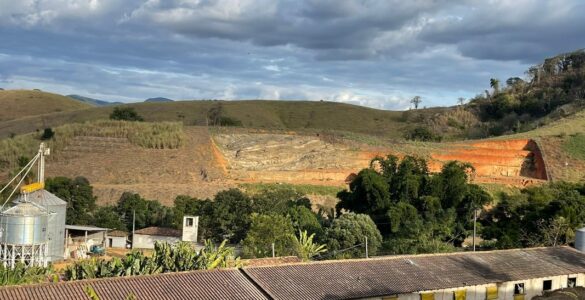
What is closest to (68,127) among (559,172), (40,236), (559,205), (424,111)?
(40,236)

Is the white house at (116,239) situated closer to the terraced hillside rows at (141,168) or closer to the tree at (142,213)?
the tree at (142,213)

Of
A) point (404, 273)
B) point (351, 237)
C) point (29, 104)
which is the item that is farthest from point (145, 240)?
point (29, 104)

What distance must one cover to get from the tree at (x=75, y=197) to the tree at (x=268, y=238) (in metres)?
13.3

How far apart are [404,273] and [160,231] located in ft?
64.5

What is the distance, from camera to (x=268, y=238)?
28.2 metres

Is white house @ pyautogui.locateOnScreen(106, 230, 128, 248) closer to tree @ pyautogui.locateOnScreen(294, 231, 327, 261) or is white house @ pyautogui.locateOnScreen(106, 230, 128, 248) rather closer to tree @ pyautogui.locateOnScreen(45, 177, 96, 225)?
tree @ pyautogui.locateOnScreen(45, 177, 96, 225)

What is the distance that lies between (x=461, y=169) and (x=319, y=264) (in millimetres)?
21008

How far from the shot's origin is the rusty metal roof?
114 feet

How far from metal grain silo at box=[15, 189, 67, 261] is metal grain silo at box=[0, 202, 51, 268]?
5.12 feet

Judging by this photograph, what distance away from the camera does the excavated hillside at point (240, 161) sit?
45406 mm

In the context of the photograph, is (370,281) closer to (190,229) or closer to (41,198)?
(41,198)

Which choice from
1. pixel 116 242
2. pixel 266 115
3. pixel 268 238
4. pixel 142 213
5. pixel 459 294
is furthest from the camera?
pixel 266 115

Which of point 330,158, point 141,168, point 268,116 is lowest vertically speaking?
point 141,168

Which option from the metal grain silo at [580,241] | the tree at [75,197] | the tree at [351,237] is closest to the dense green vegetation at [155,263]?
the tree at [351,237]
